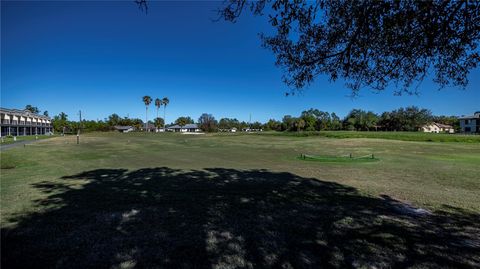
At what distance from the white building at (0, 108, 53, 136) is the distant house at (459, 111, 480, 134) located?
5601 inches

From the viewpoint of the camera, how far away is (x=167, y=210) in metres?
6.19

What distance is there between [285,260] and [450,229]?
3993mm

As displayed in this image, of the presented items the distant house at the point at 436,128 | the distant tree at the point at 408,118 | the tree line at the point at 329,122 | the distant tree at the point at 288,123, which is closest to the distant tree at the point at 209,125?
the tree line at the point at 329,122

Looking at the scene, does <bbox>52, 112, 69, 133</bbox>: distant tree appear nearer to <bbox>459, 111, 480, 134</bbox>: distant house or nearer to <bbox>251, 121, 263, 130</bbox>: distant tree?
<bbox>251, 121, 263, 130</bbox>: distant tree

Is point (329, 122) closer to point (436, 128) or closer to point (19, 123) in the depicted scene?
point (436, 128)

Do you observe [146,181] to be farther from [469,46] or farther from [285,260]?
[469,46]

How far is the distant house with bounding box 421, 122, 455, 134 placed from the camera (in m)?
112

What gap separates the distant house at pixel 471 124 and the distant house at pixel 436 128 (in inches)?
602

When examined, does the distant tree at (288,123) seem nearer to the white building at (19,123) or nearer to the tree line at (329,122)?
the tree line at (329,122)

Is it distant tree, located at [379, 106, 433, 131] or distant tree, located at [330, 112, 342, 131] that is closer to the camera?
distant tree, located at [379, 106, 433, 131]

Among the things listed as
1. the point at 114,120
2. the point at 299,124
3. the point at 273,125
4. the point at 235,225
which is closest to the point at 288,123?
the point at 299,124

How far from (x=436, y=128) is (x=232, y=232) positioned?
150997mm

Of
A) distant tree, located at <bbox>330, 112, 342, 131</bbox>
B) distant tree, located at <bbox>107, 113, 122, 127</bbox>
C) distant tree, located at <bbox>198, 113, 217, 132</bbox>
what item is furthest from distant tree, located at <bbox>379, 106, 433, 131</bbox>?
distant tree, located at <bbox>107, 113, 122, 127</bbox>

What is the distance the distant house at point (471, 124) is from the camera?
86.8 metres
